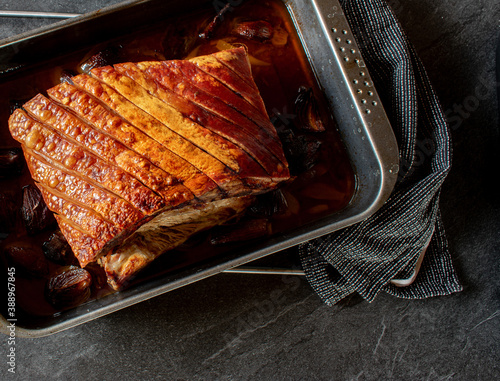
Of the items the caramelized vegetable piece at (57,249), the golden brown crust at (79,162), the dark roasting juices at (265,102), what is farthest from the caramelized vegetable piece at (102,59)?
the caramelized vegetable piece at (57,249)

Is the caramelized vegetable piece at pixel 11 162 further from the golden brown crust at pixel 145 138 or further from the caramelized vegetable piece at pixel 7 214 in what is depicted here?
the golden brown crust at pixel 145 138

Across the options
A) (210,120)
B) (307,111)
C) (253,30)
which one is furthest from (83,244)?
(253,30)

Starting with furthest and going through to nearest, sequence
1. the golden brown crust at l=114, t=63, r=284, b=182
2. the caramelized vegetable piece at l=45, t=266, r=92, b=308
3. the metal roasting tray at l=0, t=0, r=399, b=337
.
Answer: the caramelized vegetable piece at l=45, t=266, r=92, b=308
the metal roasting tray at l=0, t=0, r=399, b=337
the golden brown crust at l=114, t=63, r=284, b=182

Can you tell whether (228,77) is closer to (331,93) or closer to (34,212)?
(331,93)

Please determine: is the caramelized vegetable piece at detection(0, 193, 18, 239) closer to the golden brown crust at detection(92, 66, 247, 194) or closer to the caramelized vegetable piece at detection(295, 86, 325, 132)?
the golden brown crust at detection(92, 66, 247, 194)

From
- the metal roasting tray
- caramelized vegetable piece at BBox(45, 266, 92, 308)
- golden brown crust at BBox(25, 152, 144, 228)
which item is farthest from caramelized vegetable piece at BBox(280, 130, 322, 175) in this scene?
caramelized vegetable piece at BBox(45, 266, 92, 308)

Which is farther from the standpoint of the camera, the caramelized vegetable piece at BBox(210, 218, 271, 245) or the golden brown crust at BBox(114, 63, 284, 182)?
the caramelized vegetable piece at BBox(210, 218, 271, 245)
